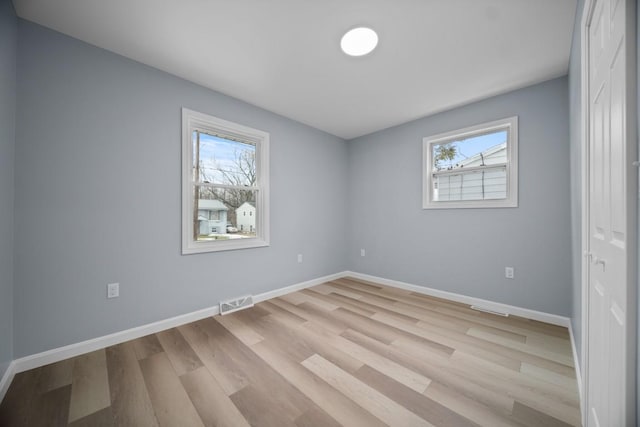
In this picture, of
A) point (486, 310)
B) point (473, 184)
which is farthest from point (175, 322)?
point (473, 184)

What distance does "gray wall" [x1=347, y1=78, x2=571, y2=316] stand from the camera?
2.45m

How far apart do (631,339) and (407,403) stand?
1.16 meters

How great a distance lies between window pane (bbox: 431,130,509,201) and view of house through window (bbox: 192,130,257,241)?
2.62 m

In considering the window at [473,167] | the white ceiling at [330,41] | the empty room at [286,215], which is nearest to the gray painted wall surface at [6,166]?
the empty room at [286,215]

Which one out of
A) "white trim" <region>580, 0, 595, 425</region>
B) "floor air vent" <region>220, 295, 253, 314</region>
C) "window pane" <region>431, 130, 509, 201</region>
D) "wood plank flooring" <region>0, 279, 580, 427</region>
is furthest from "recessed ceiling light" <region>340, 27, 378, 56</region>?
"floor air vent" <region>220, 295, 253, 314</region>

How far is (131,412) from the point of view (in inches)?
A: 54.2

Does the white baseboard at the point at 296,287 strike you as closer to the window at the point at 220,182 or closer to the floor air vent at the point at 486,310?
the window at the point at 220,182

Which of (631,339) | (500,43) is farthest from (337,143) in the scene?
(631,339)

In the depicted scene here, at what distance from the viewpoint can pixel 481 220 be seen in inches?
116

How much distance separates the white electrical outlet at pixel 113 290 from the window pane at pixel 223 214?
784 millimetres

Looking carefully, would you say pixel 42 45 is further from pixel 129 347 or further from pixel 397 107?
pixel 397 107

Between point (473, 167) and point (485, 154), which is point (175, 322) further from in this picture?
point (485, 154)

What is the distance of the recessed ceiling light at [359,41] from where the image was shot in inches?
74.4

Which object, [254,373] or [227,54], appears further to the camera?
[227,54]
